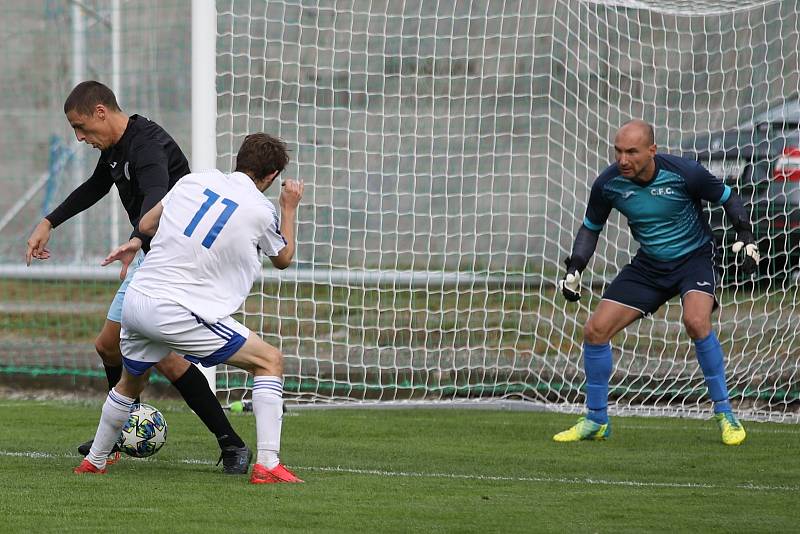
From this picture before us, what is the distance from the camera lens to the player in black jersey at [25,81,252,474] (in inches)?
239

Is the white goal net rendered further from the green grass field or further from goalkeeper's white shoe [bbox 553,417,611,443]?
goalkeeper's white shoe [bbox 553,417,611,443]

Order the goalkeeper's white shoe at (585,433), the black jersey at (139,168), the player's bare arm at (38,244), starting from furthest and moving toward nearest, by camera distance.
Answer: the goalkeeper's white shoe at (585,433) < the player's bare arm at (38,244) < the black jersey at (139,168)

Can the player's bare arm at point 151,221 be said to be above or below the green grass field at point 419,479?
above

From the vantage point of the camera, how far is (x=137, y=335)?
18.6 feet

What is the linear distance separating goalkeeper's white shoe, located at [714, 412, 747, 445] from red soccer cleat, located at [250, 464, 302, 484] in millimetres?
2966

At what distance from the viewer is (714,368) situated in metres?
7.64

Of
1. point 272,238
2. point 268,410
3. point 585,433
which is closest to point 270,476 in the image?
point 268,410

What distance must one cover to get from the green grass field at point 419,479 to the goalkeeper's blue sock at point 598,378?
0.84 feet

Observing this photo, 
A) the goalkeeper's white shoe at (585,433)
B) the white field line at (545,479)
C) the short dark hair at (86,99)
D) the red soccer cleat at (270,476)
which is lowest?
the goalkeeper's white shoe at (585,433)

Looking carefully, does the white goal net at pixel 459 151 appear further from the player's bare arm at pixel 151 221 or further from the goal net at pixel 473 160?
the player's bare arm at pixel 151 221

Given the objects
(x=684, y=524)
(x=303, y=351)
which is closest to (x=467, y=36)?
(x=303, y=351)

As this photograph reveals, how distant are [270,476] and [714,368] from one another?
312cm

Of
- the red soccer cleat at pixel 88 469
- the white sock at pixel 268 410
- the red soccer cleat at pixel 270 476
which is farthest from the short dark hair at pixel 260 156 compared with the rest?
the red soccer cleat at pixel 88 469

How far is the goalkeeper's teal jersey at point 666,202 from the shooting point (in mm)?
7586
